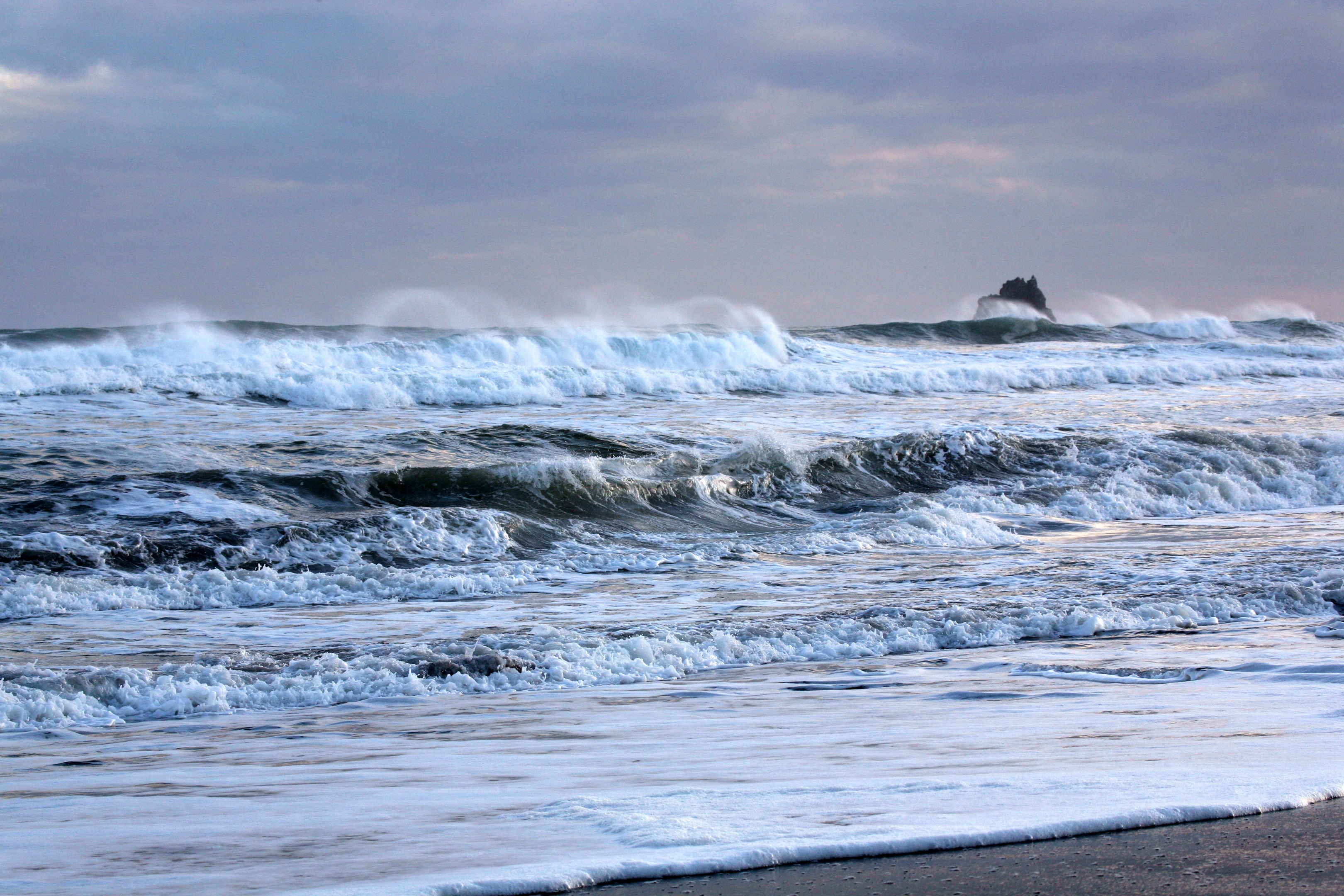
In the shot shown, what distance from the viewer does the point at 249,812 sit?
3045mm

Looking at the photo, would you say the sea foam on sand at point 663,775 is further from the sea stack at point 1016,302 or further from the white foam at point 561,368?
the sea stack at point 1016,302

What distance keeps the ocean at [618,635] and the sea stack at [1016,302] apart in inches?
1028

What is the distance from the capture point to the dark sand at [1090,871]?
229 centimetres

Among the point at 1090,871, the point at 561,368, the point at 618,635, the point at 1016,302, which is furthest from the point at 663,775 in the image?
the point at 1016,302

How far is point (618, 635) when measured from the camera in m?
5.84

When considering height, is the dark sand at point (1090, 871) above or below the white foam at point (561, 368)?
below

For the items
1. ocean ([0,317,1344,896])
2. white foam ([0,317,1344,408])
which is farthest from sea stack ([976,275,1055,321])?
ocean ([0,317,1344,896])

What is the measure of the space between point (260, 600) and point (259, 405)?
10.3 m

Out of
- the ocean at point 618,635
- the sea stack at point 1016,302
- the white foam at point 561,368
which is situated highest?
the sea stack at point 1016,302

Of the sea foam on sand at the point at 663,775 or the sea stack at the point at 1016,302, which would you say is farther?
the sea stack at the point at 1016,302

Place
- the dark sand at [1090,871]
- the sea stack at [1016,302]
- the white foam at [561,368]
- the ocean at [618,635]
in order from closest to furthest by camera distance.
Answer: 1. the dark sand at [1090,871]
2. the ocean at [618,635]
3. the white foam at [561,368]
4. the sea stack at [1016,302]

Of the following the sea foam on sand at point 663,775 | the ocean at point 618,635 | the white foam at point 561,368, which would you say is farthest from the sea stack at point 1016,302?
the sea foam on sand at point 663,775

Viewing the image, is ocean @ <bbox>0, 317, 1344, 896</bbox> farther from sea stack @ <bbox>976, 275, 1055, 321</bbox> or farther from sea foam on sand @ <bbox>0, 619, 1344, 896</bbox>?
sea stack @ <bbox>976, 275, 1055, 321</bbox>

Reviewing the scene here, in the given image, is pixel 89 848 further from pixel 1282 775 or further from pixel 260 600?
pixel 260 600
